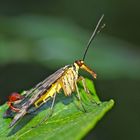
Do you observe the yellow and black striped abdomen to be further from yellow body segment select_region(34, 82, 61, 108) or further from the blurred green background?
the blurred green background

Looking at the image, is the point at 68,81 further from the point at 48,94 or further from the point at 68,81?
→ the point at 48,94

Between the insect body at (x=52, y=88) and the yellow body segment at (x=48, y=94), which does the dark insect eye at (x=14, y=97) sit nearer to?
the insect body at (x=52, y=88)

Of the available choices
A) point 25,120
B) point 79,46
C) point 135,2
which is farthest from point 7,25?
point 135,2

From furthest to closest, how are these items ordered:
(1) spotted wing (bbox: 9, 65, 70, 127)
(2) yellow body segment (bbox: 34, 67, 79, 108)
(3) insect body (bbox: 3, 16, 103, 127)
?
(2) yellow body segment (bbox: 34, 67, 79, 108) < (3) insect body (bbox: 3, 16, 103, 127) < (1) spotted wing (bbox: 9, 65, 70, 127)

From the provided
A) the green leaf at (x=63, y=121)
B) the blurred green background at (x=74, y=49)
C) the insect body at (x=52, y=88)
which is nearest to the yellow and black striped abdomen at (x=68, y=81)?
the insect body at (x=52, y=88)

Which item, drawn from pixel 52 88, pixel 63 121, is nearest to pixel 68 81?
pixel 52 88

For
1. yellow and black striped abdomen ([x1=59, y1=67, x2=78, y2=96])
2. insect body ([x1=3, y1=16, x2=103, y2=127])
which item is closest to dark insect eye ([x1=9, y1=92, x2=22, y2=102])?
insect body ([x1=3, y1=16, x2=103, y2=127])
